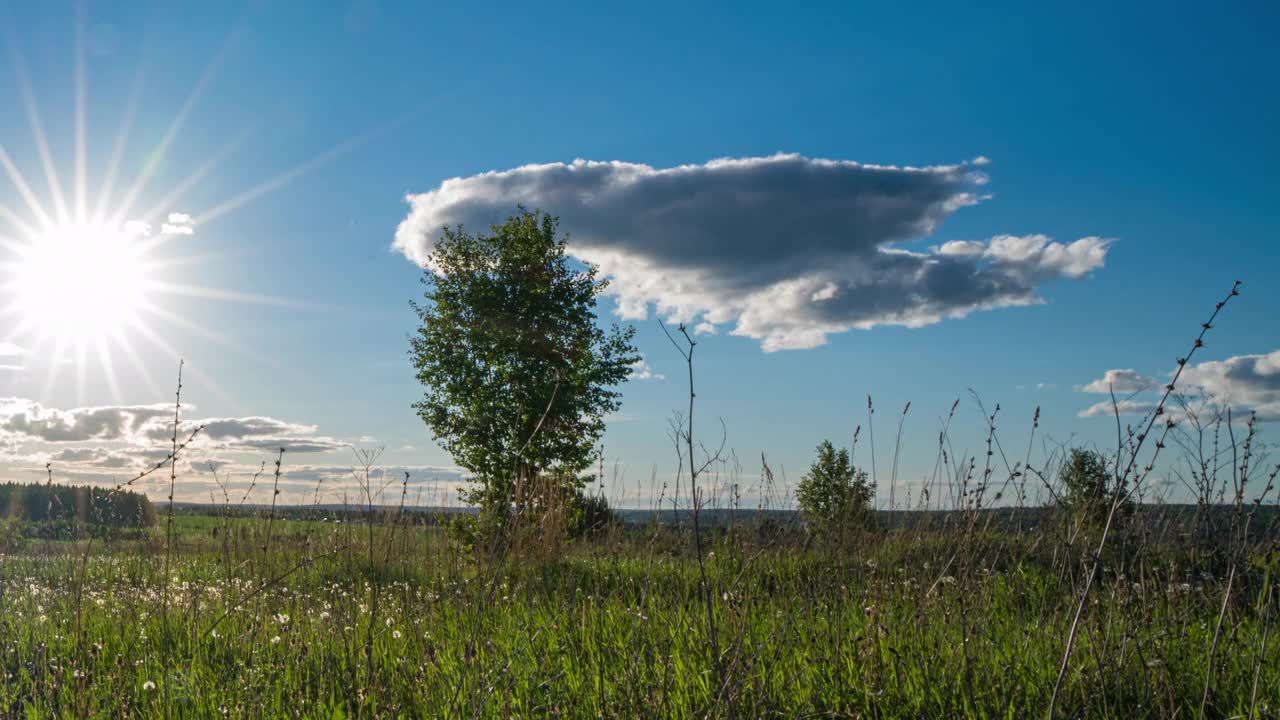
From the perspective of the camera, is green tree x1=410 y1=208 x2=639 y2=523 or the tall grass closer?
the tall grass

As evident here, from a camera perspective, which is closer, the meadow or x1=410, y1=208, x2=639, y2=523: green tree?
the meadow

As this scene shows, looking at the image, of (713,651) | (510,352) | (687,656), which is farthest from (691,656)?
(510,352)

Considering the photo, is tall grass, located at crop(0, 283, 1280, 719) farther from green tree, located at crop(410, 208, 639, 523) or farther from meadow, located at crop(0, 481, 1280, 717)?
green tree, located at crop(410, 208, 639, 523)

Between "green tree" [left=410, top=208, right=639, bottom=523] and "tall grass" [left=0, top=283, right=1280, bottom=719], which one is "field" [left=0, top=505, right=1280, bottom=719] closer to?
"tall grass" [left=0, top=283, right=1280, bottom=719]

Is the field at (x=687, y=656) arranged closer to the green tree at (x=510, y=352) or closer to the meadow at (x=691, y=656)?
the meadow at (x=691, y=656)

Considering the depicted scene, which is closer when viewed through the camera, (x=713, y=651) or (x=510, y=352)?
(x=713, y=651)

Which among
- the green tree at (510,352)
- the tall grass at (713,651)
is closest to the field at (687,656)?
the tall grass at (713,651)

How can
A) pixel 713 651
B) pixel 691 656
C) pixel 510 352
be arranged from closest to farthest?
pixel 713 651 → pixel 691 656 → pixel 510 352

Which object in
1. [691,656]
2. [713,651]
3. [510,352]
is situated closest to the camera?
[713,651]

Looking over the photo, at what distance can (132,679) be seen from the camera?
485 centimetres

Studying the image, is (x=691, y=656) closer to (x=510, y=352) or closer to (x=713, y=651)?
(x=713, y=651)

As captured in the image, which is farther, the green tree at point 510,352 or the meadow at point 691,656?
the green tree at point 510,352

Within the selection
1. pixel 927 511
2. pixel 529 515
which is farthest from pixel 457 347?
pixel 927 511

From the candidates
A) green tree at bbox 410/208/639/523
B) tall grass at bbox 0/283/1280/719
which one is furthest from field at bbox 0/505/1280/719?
green tree at bbox 410/208/639/523
